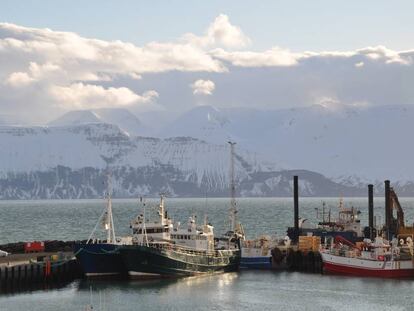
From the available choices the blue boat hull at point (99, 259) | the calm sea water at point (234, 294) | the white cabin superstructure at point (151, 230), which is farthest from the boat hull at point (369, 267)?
the blue boat hull at point (99, 259)

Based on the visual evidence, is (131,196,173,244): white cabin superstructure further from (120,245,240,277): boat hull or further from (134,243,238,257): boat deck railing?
(120,245,240,277): boat hull

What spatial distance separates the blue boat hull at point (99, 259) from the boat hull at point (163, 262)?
40.8 inches

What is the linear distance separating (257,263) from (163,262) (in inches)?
629

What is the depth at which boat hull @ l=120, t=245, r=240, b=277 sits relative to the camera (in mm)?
86812

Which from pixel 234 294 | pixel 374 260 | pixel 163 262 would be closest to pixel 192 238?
pixel 163 262

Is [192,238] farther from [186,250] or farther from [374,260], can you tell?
[374,260]

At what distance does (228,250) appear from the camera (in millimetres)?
98500

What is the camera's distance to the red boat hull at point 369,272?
91062 mm

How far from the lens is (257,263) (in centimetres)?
10112

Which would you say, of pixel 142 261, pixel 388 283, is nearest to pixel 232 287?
pixel 142 261

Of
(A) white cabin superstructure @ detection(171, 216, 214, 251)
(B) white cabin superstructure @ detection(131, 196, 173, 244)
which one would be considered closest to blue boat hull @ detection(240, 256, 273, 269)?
(A) white cabin superstructure @ detection(171, 216, 214, 251)

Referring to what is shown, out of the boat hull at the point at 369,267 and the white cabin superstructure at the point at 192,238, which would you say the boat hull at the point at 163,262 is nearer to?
the white cabin superstructure at the point at 192,238

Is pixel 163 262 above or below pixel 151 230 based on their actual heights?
below

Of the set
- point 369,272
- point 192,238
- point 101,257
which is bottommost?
point 369,272
